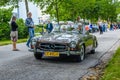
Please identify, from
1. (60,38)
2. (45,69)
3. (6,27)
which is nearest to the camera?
(45,69)

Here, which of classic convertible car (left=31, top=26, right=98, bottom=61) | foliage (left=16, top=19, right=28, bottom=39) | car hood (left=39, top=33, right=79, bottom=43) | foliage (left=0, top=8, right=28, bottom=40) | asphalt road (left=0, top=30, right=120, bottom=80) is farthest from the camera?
foliage (left=16, top=19, right=28, bottom=39)

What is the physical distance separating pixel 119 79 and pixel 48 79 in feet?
5.32

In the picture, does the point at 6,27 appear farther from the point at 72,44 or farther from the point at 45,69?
the point at 45,69

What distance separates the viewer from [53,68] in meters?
10.2

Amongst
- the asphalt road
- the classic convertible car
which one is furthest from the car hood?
the asphalt road

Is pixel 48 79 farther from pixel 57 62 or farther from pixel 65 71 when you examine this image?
pixel 57 62

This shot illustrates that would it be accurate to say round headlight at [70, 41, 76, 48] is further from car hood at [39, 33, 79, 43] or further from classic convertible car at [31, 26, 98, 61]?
car hood at [39, 33, 79, 43]

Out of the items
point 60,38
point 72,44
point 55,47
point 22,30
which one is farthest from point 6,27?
point 72,44

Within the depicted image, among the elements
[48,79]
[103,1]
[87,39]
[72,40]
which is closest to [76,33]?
[87,39]

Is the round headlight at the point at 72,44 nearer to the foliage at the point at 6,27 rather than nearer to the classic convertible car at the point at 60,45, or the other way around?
the classic convertible car at the point at 60,45

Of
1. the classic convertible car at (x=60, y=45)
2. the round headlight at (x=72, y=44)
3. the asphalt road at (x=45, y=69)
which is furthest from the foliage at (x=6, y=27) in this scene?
the round headlight at (x=72, y=44)

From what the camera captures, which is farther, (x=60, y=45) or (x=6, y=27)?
(x=6, y=27)

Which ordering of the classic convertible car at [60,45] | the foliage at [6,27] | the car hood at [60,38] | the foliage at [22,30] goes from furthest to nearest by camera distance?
the foliage at [22,30] < the foliage at [6,27] < the car hood at [60,38] < the classic convertible car at [60,45]

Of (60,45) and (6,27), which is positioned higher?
(60,45)
